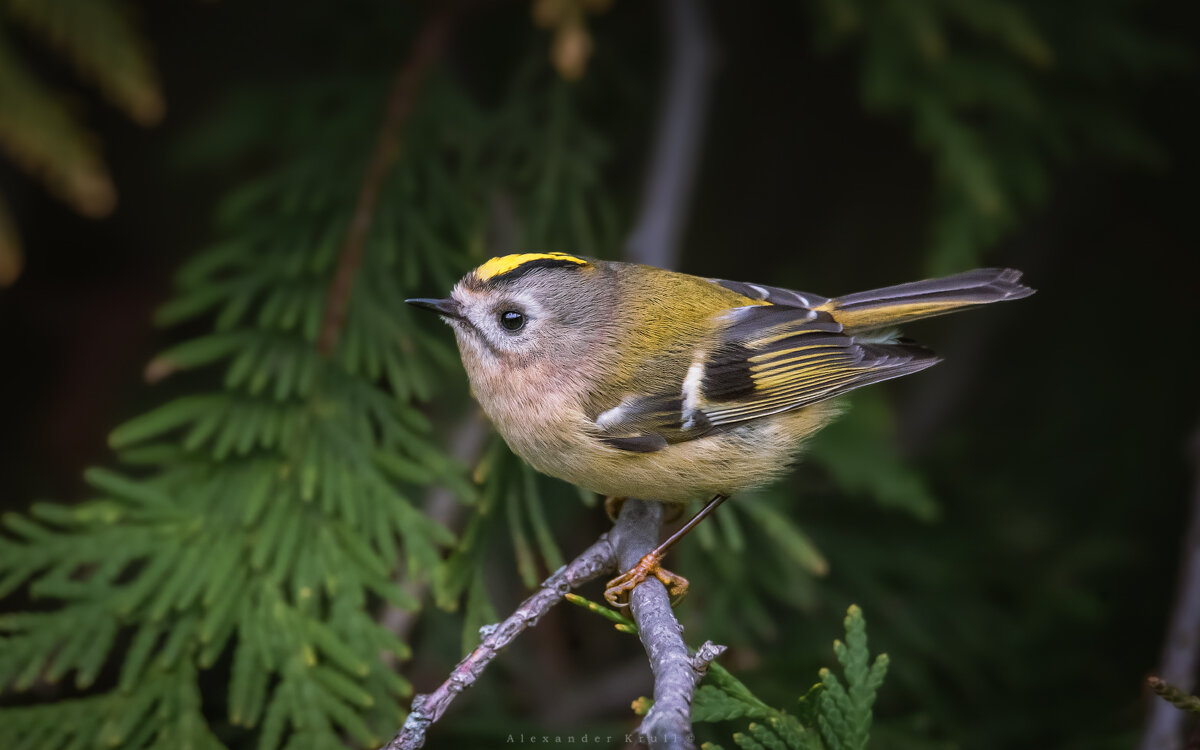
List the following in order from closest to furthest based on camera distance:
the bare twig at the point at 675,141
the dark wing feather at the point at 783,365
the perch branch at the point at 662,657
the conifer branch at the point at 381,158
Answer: the perch branch at the point at 662,657 < the dark wing feather at the point at 783,365 < the conifer branch at the point at 381,158 < the bare twig at the point at 675,141

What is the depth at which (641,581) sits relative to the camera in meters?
1.47

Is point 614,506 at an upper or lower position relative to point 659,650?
upper

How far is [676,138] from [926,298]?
2.27 ft

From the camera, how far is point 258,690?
1.49 m

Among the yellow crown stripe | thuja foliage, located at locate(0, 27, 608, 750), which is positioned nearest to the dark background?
thuja foliage, located at locate(0, 27, 608, 750)

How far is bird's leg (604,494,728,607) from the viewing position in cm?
150

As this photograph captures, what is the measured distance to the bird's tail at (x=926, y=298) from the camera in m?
1.73

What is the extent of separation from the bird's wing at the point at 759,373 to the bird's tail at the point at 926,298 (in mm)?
39

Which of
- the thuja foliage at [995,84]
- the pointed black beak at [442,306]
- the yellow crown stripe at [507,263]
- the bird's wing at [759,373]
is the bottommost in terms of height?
the bird's wing at [759,373]

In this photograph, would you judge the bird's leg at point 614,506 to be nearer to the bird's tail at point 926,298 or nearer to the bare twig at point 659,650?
the bare twig at point 659,650

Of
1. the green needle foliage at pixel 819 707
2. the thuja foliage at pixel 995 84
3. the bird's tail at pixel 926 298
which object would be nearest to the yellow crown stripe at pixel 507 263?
the bird's tail at pixel 926 298

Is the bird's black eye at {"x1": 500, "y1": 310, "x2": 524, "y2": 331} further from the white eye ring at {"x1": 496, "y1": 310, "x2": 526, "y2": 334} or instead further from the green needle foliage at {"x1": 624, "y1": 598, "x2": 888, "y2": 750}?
the green needle foliage at {"x1": 624, "y1": 598, "x2": 888, "y2": 750}

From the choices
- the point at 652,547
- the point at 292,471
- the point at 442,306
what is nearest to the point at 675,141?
the point at 442,306

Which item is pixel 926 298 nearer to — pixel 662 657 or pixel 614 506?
pixel 614 506
